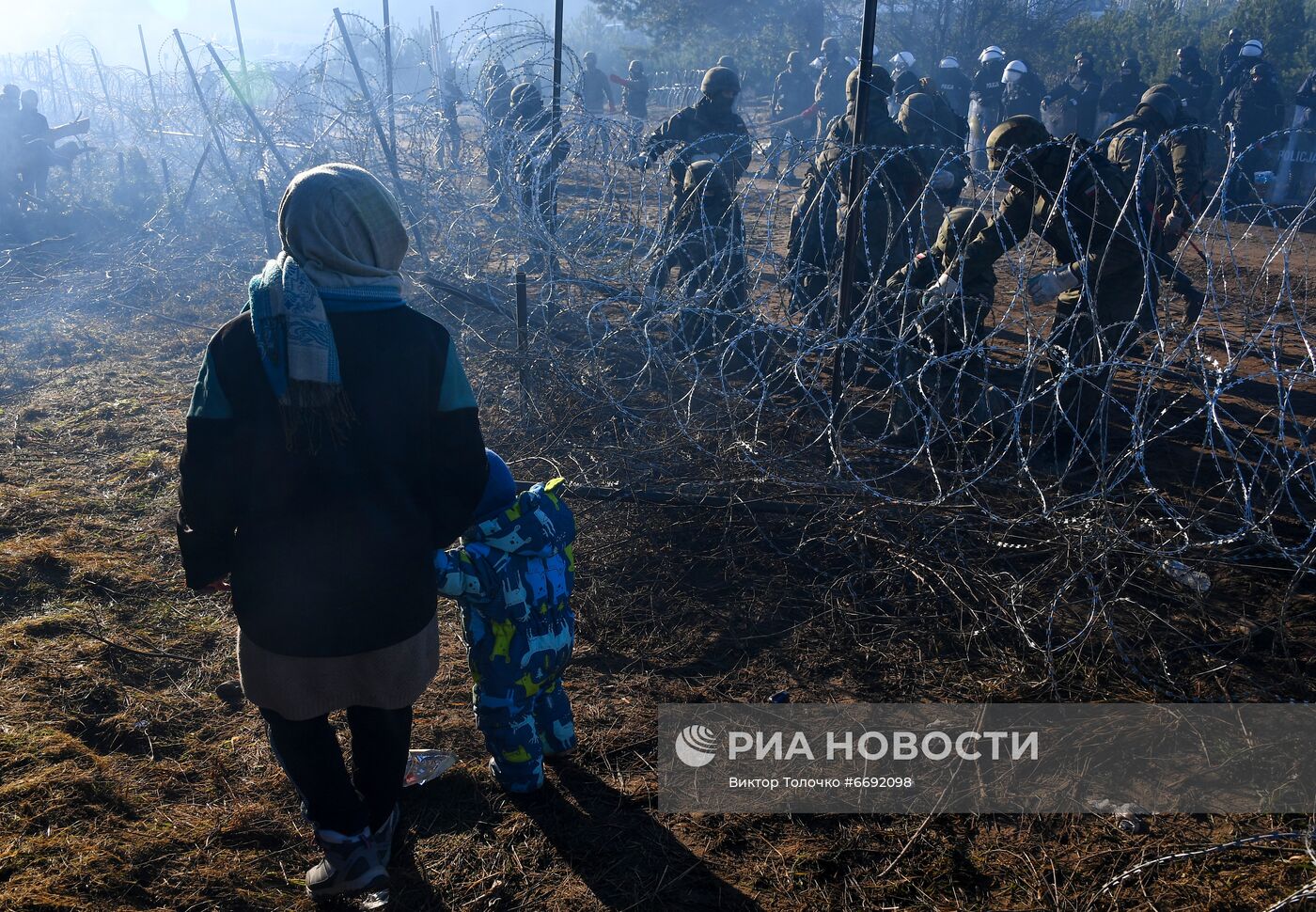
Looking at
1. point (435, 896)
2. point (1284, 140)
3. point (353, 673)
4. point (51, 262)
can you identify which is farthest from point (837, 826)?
point (1284, 140)

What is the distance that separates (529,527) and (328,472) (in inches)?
26.1

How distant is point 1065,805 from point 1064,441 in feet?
9.15

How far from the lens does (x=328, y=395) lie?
168cm

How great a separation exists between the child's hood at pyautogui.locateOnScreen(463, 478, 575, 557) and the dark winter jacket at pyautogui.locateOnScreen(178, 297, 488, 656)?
1.24 ft

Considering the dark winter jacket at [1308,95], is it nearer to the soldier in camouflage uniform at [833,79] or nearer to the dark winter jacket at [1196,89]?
the dark winter jacket at [1196,89]

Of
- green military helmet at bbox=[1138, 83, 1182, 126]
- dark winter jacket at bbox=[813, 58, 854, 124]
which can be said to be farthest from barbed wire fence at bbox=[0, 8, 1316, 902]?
dark winter jacket at bbox=[813, 58, 854, 124]

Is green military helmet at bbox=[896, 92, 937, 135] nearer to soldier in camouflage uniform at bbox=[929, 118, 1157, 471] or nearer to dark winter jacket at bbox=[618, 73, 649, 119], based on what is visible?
soldier in camouflage uniform at bbox=[929, 118, 1157, 471]

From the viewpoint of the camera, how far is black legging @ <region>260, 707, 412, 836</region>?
1.99m

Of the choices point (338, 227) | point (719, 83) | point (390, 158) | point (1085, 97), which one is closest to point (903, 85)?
point (1085, 97)

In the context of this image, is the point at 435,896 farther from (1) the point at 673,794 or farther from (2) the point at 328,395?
(2) the point at 328,395

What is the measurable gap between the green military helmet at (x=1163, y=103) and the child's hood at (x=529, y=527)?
265 inches

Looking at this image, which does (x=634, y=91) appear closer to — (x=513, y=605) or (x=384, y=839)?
(x=513, y=605)

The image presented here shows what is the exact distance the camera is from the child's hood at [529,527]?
232cm

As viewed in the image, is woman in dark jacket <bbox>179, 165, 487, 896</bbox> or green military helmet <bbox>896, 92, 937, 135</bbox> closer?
woman in dark jacket <bbox>179, 165, 487, 896</bbox>
